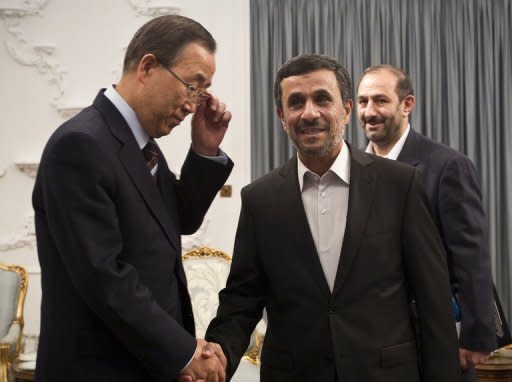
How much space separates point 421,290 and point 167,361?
766mm

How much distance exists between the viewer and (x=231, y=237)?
5223 millimetres

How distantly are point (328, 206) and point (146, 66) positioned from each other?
2.22 feet

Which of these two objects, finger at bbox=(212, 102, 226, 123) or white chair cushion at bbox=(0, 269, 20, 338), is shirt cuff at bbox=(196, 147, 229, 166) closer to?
finger at bbox=(212, 102, 226, 123)

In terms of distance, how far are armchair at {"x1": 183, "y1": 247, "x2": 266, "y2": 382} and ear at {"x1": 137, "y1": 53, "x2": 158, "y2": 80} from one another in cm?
261

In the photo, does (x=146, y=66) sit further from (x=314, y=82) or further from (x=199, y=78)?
(x=314, y=82)

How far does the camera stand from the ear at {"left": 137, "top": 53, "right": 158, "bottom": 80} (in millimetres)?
1726

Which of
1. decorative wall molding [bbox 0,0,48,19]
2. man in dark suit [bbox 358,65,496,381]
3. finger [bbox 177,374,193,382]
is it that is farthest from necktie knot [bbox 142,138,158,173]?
decorative wall molding [bbox 0,0,48,19]

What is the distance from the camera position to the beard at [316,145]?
2031 mm

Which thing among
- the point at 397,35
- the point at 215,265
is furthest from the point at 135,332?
the point at 397,35

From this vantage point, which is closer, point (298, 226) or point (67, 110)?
point (298, 226)

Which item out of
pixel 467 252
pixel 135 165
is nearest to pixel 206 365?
pixel 135 165

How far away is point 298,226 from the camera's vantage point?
78.5 inches

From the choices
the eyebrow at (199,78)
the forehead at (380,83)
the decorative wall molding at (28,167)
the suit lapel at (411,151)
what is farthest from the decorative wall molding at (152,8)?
the eyebrow at (199,78)

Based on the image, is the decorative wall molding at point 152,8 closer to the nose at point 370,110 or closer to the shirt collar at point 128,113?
the nose at point 370,110
